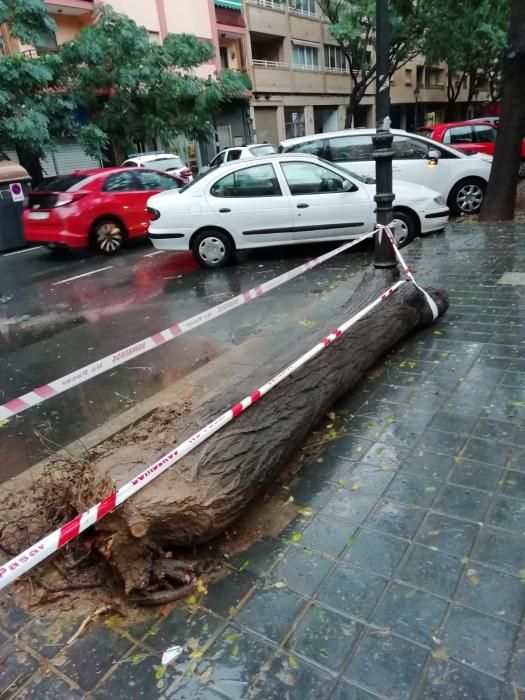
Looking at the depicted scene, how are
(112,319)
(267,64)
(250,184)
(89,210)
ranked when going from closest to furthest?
(112,319)
(250,184)
(89,210)
(267,64)

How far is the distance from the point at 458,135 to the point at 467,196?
18.6 ft

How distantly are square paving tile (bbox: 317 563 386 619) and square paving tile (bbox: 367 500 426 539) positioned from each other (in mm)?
301

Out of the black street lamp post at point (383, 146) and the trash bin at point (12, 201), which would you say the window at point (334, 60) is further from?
the black street lamp post at point (383, 146)

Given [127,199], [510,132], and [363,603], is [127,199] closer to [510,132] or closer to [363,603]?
[510,132]

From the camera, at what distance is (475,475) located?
9.67 ft

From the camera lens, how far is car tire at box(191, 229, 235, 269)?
29.3ft

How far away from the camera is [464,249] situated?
8.02m

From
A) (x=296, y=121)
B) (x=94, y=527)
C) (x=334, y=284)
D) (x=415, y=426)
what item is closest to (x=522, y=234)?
(x=334, y=284)

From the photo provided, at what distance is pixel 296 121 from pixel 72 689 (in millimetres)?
35200

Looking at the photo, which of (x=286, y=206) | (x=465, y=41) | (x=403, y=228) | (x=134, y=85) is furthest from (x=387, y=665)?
(x=465, y=41)

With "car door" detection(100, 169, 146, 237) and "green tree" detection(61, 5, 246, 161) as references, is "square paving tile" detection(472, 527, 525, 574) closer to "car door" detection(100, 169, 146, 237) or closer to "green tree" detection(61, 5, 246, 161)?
"car door" detection(100, 169, 146, 237)

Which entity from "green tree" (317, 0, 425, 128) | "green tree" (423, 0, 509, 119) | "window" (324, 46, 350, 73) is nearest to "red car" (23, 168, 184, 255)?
"green tree" (423, 0, 509, 119)

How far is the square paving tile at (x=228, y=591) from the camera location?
2326 millimetres

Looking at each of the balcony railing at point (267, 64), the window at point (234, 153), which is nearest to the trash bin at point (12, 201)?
the window at point (234, 153)
